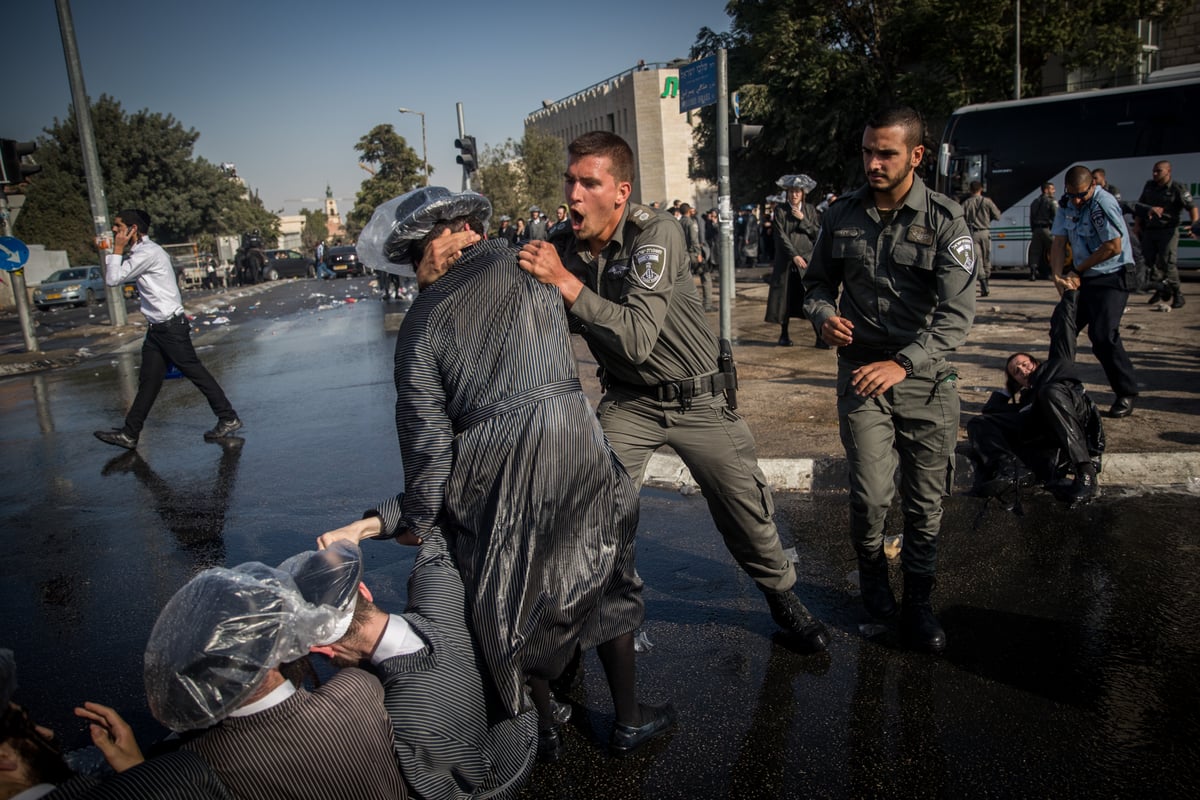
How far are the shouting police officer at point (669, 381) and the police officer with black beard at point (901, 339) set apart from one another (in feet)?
1.34

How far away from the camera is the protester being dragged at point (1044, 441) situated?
4781mm

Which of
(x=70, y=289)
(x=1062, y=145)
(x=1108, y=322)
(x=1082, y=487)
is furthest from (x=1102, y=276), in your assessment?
(x=70, y=289)

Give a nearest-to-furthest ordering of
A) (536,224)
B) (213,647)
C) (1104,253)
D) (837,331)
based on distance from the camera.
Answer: (213,647), (837,331), (1104,253), (536,224)

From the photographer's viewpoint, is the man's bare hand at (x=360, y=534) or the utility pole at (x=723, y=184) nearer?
the man's bare hand at (x=360, y=534)

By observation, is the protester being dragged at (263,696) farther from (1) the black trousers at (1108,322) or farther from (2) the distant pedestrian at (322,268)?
(2) the distant pedestrian at (322,268)

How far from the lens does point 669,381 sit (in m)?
3.25

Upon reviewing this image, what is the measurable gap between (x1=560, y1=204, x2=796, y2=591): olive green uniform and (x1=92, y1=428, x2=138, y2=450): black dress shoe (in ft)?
18.7

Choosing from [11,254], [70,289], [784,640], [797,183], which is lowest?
[784,640]

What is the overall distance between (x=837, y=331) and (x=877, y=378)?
244 mm

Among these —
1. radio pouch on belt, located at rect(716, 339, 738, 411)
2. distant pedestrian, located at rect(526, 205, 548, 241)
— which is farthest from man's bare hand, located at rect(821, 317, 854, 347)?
distant pedestrian, located at rect(526, 205, 548, 241)

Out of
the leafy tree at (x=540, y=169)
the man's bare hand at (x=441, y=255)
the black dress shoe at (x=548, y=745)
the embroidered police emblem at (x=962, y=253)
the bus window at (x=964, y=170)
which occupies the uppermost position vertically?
the leafy tree at (x=540, y=169)

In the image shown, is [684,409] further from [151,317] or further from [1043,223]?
[1043,223]

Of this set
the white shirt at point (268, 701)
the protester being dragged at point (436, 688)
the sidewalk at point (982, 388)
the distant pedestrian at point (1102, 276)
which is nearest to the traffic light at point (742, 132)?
the sidewalk at point (982, 388)

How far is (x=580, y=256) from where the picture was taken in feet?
11.0
